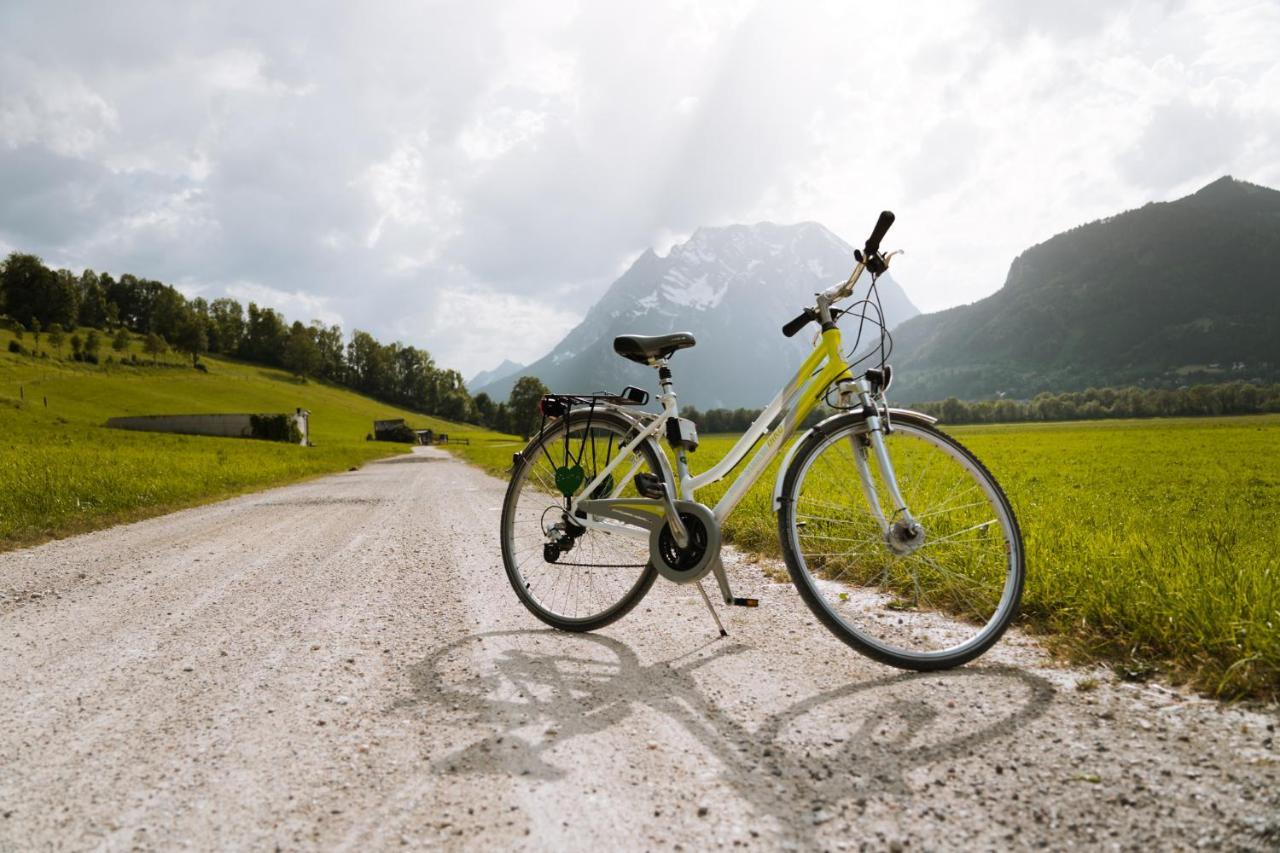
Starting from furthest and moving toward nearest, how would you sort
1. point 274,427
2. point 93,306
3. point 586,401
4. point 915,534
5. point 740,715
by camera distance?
1. point 93,306
2. point 274,427
3. point 586,401
4. point 915,534
5. point 740,715

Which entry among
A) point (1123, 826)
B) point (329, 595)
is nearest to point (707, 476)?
point (1123, 826)

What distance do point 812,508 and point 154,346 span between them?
11970cm

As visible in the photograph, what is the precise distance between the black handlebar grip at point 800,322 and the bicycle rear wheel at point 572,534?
1069mm

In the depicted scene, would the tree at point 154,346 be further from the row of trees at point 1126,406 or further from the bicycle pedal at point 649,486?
the bicycle pedal at point 649,486

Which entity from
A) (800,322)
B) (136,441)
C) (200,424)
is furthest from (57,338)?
(800,322)

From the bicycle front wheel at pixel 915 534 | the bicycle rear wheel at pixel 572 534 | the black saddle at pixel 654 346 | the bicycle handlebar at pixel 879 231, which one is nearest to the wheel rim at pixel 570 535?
the bicycle rear wheel at pixel 572 534

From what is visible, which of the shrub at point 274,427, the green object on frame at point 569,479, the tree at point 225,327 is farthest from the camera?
the tree at point 225,327

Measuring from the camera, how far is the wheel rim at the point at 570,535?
3916 mm

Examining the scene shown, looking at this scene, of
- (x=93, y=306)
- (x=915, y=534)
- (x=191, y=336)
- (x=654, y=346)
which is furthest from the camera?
(x=93, y=306)

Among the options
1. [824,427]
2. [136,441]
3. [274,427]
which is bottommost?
[136,441]

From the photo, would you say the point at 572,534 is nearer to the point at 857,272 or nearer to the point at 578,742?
the point at 578,742

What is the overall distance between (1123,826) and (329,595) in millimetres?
4476

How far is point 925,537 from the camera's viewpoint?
131 inches

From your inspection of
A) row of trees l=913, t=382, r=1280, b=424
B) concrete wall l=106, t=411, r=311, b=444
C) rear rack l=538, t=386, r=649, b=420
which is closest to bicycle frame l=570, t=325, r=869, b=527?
rear rack l=538, t=386, r=649, b=420
